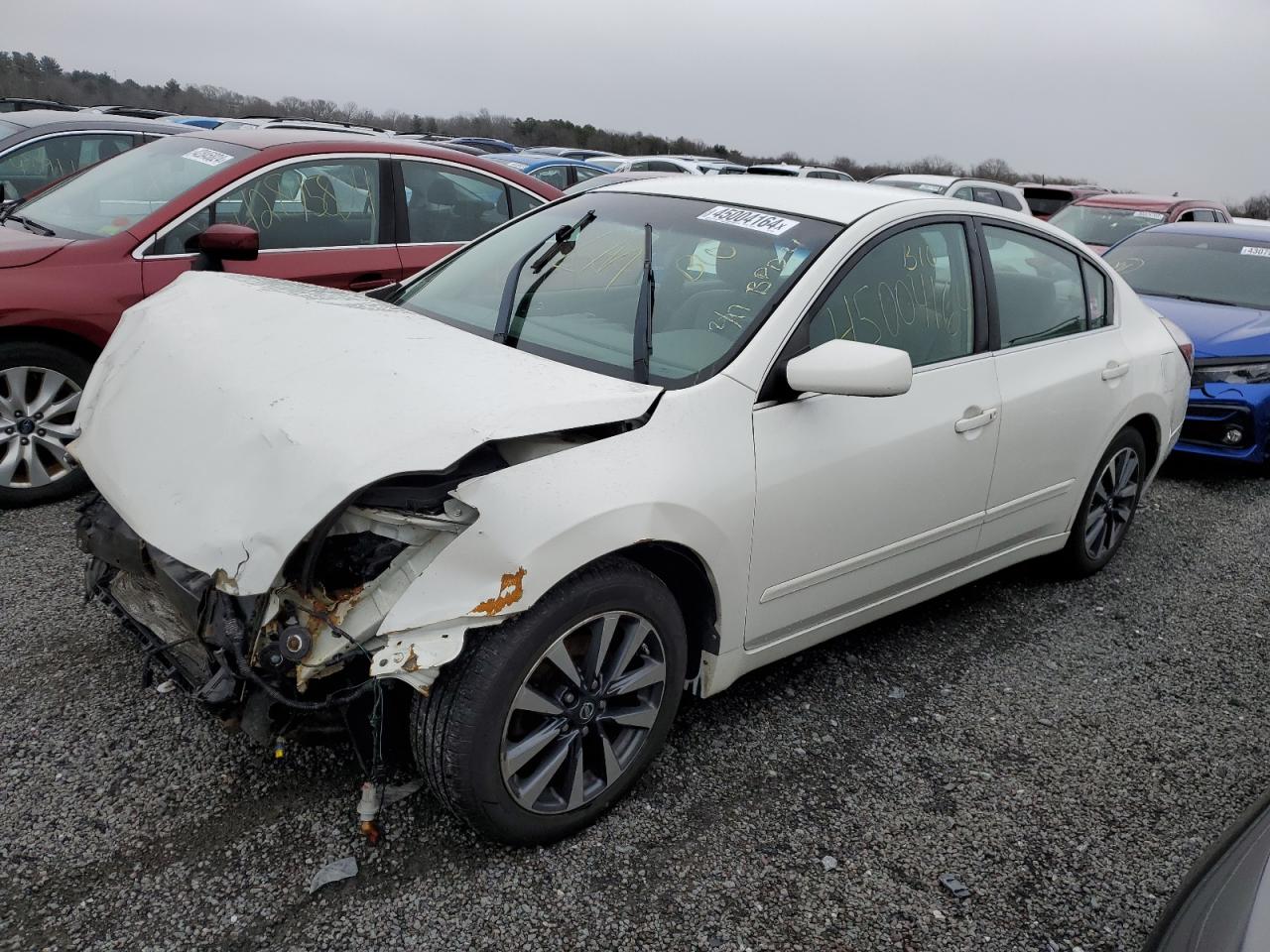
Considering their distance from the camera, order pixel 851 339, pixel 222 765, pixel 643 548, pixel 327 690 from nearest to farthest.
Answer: pixel 327 690, pixel 643 548, pixel 222 765, pixel 851 339

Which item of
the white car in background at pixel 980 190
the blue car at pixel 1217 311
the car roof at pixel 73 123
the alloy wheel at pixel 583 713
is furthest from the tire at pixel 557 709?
the white car in background at pixel 980 190

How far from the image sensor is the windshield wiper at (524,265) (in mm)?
3186

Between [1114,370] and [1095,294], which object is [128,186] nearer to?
[1095,294]

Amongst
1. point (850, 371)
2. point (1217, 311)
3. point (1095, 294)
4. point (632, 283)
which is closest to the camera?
point (850, 371)

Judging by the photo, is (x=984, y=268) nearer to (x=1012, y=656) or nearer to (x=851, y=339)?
(x=851, y=339)

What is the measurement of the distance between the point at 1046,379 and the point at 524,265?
1.96 m

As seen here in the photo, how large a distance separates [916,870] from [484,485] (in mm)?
1531

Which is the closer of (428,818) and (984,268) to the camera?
(428,818)

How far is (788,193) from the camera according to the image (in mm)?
3508

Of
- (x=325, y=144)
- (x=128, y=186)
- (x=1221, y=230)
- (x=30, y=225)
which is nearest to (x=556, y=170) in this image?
(x=1221, y=230)

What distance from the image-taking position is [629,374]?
9.29ft

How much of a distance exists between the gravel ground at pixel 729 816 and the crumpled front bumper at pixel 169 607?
378mm

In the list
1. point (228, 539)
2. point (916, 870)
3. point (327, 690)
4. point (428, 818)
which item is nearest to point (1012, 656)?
point (916, 870)

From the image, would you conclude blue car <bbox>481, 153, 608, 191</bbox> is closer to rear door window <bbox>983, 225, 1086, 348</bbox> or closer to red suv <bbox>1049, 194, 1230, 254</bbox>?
red suv <bbox>1049, 194, 1230, 254</bbox>
